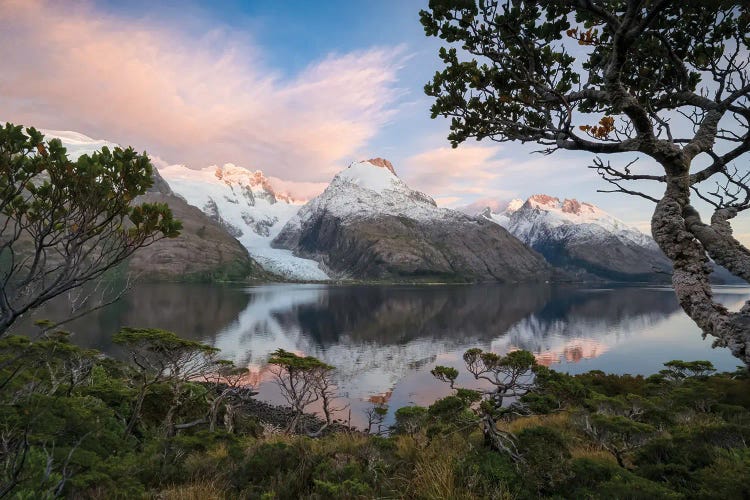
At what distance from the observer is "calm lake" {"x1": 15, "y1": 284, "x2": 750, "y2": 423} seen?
49.5 m

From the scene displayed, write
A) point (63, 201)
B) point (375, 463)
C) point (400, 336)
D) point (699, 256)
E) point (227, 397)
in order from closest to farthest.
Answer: point (699, 256) → point (63, 201) → point (375, 463) → point (227, 397) → point (400, 336)

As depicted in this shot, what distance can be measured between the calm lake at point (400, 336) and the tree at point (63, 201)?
32792mm

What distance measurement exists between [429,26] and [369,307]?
392ft

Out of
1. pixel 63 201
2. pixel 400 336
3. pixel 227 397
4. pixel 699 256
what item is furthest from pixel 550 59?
pixel 400 336

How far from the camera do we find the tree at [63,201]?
18.2 feet

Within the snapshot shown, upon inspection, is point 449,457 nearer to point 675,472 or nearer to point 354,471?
point 354,471

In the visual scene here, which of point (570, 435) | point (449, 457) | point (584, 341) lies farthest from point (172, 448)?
point (584, 341)

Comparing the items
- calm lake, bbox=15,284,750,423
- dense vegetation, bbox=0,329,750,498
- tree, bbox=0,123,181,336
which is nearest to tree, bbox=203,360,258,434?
calm lake, bbox=15,284,750,423

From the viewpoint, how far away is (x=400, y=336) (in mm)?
76688

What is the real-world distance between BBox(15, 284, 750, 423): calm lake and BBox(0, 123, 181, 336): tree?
32792 mm

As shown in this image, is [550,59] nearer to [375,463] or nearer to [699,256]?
[699,256]

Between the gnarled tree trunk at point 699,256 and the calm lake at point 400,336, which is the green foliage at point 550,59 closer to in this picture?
the gnarled tree trunk at point 699,256

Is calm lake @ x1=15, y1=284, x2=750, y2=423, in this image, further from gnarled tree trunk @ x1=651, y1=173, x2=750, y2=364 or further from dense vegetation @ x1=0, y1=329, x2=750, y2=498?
gnarled tree trunk @ x1=651, y1=173, x2=750, y2=364

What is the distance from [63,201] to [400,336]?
2902 inches
